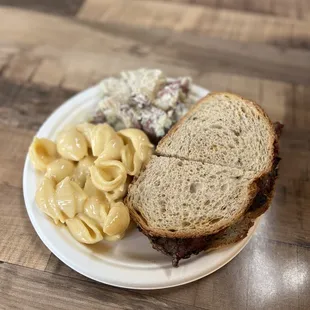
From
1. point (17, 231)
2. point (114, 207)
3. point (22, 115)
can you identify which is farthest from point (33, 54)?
point (114, 207)

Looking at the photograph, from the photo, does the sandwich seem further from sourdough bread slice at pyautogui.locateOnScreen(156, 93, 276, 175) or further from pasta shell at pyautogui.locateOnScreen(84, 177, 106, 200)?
pasta shell at pyautogui.locateOnScreen(84, 177, 106, 200)

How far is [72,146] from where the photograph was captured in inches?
60.6

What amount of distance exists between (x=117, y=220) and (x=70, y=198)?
186 mm

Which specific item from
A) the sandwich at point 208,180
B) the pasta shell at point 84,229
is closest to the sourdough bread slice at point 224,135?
the sandwich at point 208,180

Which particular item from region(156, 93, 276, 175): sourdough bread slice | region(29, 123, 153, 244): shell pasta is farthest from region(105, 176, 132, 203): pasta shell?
region(156, 93, 276, 175): sourdough bread slice

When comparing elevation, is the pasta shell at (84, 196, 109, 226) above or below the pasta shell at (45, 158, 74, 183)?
below

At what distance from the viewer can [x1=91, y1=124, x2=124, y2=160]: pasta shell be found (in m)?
1.51

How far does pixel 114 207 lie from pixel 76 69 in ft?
3.48

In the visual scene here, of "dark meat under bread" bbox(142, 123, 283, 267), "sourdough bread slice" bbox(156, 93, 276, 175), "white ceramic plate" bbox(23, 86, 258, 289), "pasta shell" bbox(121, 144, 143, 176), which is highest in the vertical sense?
"sourdough bread slice" bbox(156, 93, 276, 175)

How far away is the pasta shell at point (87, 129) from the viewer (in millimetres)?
1587

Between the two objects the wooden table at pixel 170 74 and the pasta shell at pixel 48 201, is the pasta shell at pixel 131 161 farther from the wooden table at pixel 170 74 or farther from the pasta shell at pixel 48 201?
A: the wooden table at pixel 170 74

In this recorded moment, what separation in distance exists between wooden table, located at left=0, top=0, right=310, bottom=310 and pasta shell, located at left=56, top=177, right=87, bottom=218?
8.7 inches

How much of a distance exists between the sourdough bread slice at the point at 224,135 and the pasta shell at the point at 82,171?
273 mm

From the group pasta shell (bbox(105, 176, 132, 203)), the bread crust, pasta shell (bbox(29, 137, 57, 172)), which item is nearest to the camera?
the bread crust
